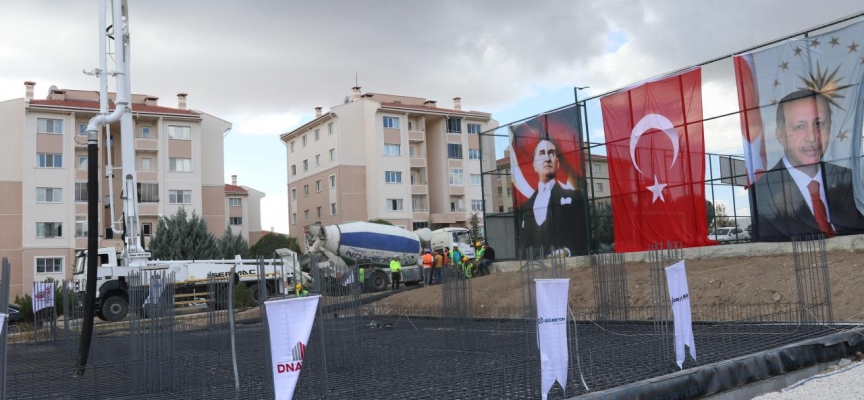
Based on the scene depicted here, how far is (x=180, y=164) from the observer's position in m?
43.2

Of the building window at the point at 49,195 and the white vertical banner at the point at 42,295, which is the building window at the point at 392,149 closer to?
the building window at the point at 49,195

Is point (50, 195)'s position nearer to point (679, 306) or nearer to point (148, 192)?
point (148, 192)

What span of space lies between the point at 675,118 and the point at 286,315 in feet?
45.8

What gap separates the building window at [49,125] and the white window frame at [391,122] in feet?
65.6

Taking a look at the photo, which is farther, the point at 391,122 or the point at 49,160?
the point at 391,122

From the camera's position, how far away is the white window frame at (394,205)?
4838cm

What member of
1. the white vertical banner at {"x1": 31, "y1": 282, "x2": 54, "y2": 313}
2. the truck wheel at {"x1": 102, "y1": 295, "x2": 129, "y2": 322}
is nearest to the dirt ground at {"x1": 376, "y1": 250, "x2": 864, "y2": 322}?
the white vertical banner at {"x1": 31, "y1": 282, "x2": 54, "y2": 313}

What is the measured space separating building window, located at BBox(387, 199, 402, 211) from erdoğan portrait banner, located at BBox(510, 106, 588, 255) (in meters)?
27.4

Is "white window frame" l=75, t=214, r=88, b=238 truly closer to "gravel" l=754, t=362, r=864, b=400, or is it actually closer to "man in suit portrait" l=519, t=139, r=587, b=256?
"man in suit portrait" l=519, t=139, r=587, b=256

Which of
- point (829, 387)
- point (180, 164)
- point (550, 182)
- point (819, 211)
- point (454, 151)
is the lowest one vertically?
point (829, 387)

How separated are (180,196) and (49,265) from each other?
26.5 feet

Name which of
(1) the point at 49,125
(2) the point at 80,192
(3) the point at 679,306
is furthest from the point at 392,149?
(3) the point at 679,306

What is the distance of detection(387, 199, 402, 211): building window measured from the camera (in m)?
48.5

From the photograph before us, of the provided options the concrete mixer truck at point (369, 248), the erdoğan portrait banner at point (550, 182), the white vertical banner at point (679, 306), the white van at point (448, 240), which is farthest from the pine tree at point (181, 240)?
the white vertical banner at point (679, 306)
